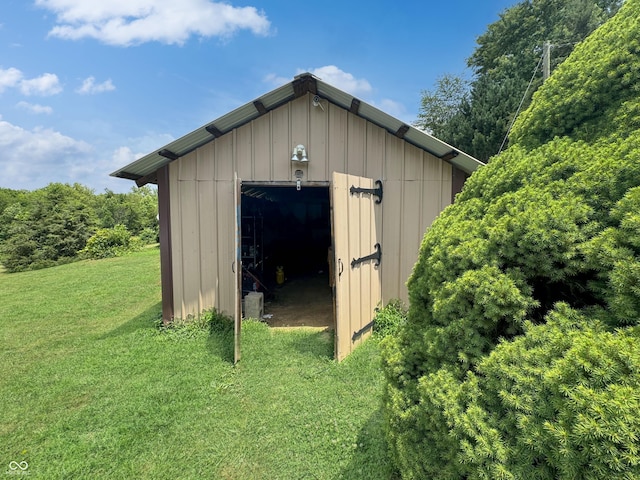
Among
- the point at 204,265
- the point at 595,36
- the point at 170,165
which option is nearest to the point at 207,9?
the point at 170,165

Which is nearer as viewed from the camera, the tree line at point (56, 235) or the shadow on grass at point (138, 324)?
the shadow on grass at point (138, 324)

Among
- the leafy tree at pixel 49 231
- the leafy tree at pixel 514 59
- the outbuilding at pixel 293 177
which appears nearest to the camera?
the outbuilding at pixel 293 177

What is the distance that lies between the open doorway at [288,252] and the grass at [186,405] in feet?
3.93

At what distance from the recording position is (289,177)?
4.63m

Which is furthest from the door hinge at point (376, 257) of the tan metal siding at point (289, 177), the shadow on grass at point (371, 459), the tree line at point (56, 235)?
the tree line at point (56, 235)

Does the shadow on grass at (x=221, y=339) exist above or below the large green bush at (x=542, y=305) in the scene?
below

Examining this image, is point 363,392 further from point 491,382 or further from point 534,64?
point 534,64

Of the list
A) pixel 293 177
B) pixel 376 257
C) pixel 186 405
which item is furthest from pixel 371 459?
pixel 293 177

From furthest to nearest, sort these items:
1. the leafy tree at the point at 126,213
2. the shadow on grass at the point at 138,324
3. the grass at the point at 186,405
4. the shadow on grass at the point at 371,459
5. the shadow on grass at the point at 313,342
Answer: the leafy tree at the point at 126,213
the shadow on grass at the point at 138,324
the shadow on grass at the point at 313,342
the grass at the point at 186,405
the shadow on grass at the point at 371,459

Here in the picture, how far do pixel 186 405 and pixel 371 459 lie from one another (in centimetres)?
190

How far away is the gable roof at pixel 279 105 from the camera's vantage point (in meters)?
4.17

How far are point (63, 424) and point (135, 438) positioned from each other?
2.65 feet

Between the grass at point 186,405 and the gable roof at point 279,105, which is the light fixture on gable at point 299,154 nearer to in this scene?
the gable roof at point 279,105

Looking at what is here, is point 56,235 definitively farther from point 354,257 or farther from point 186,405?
point 354,257
